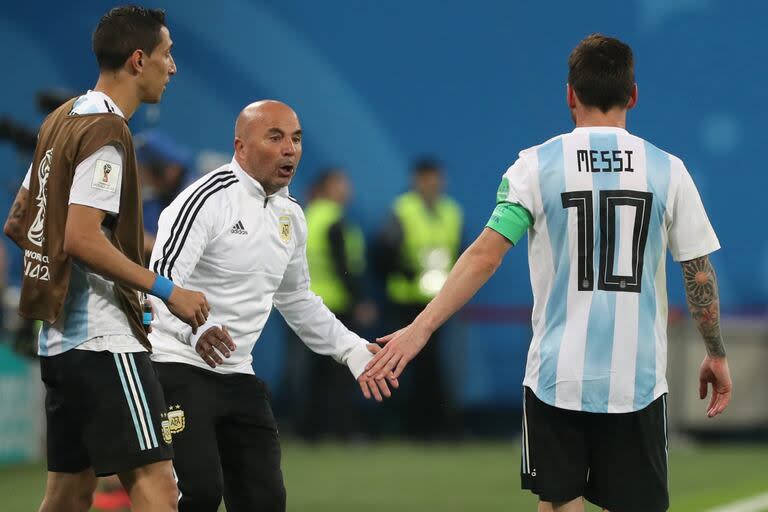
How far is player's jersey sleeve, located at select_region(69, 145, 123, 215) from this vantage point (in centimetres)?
495

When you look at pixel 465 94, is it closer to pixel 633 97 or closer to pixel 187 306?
pixel 633 97

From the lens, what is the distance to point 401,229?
46.6 feet

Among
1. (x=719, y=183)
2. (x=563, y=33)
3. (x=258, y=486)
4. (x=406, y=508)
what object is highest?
(x=563, y=33)

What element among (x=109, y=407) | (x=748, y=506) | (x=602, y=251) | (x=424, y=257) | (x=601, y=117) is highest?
(x=601, y=117)

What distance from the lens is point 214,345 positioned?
5570mm

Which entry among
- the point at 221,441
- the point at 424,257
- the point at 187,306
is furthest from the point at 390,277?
the point at 187,306

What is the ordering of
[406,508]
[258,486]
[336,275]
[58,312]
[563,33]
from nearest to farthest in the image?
[58,312]
[258,486]
[406,508]
[336,275]
[563,33]

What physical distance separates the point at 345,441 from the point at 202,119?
4.01 meters

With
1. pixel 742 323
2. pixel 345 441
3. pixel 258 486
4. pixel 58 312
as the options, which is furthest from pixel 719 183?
pixel 58 312

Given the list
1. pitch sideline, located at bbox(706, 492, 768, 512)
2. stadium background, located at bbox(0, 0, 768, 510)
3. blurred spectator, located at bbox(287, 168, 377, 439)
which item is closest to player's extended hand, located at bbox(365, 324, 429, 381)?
pitch sideline, located at bbox(706, 492, 768, 512)

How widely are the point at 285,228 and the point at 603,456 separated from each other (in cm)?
175

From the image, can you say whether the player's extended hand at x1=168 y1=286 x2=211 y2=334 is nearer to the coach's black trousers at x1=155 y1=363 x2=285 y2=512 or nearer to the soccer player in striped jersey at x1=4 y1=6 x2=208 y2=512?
the soccer player in striped jersey at x1=4 y1=6 x2=208 y2=512

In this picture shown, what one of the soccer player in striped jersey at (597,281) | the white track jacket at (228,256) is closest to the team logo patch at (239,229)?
the white track jacket at (228,256)

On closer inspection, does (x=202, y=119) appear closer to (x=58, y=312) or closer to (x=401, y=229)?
(x=401, y=229)
